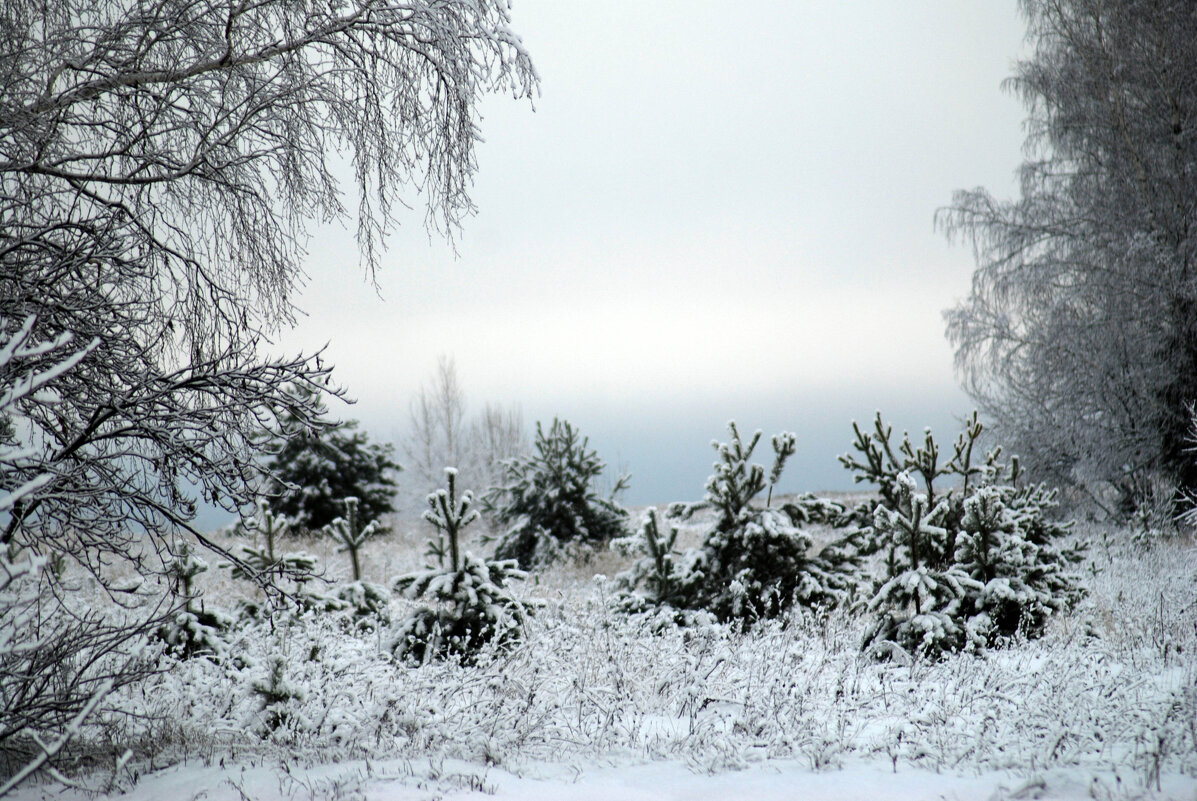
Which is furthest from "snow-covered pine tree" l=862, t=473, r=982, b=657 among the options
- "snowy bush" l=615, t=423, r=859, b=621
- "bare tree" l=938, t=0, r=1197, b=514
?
"bare tree" l=938, t=0, r=1197, b=514

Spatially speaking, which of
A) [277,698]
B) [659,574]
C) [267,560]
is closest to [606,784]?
[277,698]

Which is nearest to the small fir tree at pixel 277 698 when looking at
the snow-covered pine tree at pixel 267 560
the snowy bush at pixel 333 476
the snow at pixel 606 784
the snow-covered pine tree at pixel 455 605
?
the snow at pixel 606 784

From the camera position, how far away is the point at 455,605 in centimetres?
555

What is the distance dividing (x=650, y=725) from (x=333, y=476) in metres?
14.3

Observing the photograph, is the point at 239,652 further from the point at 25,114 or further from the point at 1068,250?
the point at 1068,250

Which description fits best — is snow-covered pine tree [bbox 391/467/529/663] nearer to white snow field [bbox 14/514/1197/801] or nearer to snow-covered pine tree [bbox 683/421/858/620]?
white snow field [bbox 14/514/1197/801]

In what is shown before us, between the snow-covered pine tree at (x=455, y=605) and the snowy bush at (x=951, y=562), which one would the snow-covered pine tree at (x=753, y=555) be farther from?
the snow-covered pine tree at (x=455, y=605)

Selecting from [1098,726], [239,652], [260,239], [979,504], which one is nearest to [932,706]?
[1098,726]

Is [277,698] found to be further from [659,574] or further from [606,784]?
[659,574]

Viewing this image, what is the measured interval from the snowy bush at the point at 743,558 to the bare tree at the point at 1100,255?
838 cm

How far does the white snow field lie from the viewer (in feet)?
11.4

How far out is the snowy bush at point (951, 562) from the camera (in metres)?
5.31

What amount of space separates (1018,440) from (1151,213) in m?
4.41

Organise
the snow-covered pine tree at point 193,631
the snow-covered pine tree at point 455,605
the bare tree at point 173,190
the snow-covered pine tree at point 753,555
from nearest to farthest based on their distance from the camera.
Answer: the bare tree at point 173,190 < the snow-covered pine tree at point 193,631 < the snow-covered pine tree at point 455,605 < the snow-covered pine tree at point 753,555
